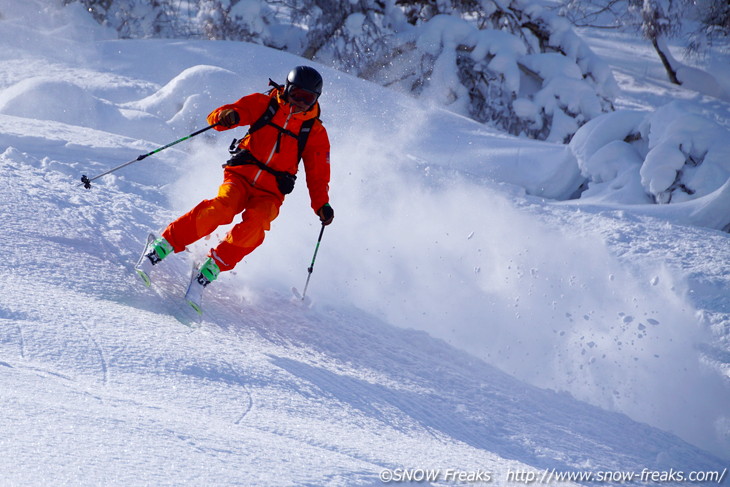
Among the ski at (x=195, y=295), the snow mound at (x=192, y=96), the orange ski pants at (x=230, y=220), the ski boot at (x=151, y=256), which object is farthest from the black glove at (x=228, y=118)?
the snow mound at (x=192, y=96)

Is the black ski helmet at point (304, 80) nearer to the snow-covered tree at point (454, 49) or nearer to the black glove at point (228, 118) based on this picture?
the black glove at point (228, 118)

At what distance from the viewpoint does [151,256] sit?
15.1 feet

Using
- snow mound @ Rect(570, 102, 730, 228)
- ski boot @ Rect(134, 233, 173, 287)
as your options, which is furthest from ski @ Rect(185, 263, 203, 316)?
snow mound @ Rect(570, 102, 730, 228)

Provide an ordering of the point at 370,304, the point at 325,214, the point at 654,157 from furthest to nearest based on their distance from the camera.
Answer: the point at 654,157 < the point at 370,304 < the point at 325,214

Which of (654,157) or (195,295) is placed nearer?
(195,295)

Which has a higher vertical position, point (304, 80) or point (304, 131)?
point (304, 80)

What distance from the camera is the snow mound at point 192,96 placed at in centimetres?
908

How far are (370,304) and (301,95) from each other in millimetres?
2037

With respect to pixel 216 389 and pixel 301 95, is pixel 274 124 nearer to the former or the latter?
pixel 301 95

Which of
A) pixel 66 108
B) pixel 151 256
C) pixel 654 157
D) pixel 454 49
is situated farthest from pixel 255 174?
pixel 454 49

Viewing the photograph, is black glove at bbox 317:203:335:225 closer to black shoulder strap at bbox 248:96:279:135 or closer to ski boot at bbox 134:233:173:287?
black shoulder strap at bbox 248:96:279:135

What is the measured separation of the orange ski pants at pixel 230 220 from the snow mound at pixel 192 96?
178 inches

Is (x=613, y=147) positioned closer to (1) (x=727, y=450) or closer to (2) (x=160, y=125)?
(1) (x=727, y=450)

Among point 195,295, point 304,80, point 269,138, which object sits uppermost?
point 304,80
